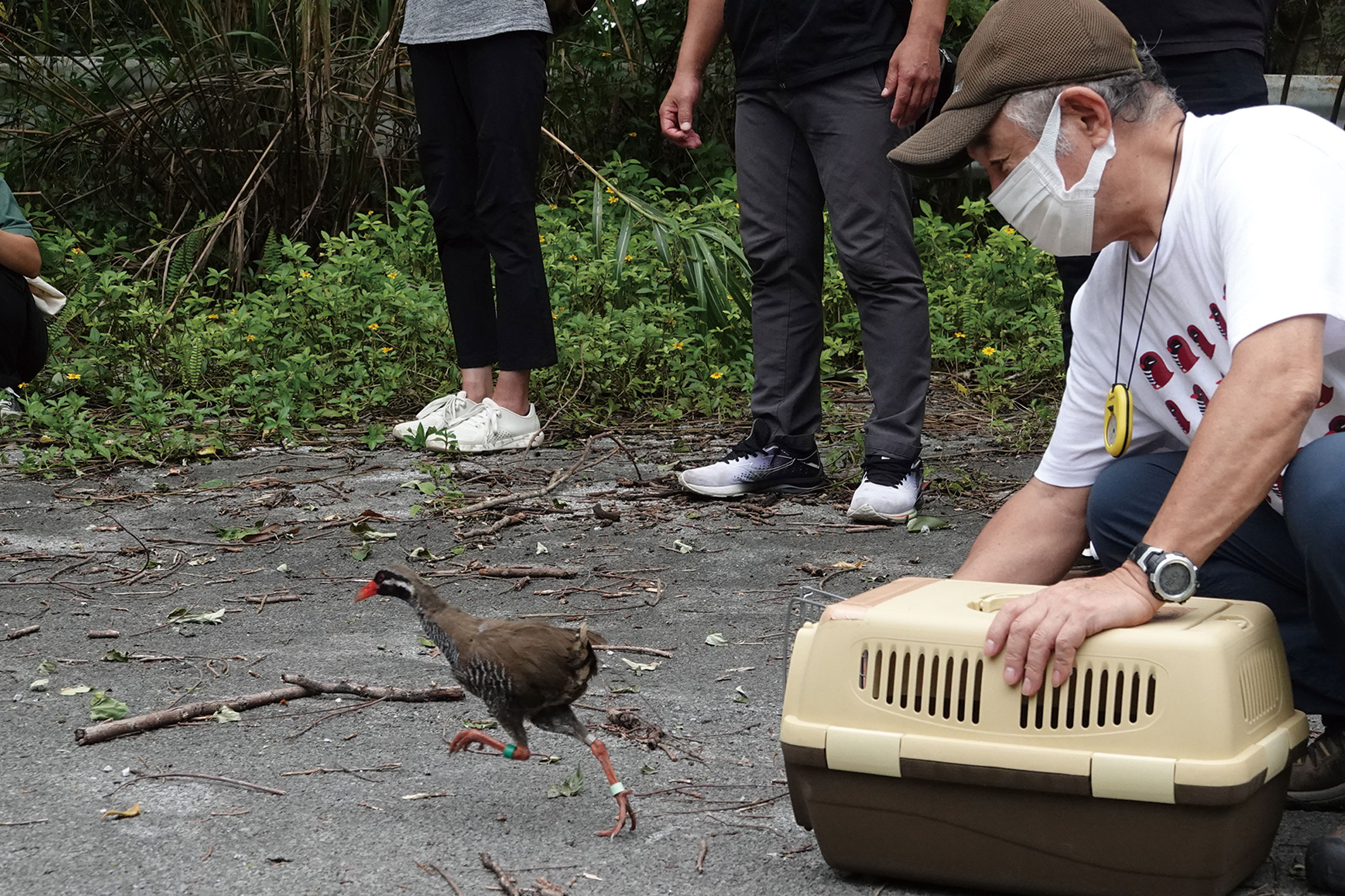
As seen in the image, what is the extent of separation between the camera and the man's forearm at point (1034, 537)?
8.59ft

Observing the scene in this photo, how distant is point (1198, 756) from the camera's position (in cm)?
191

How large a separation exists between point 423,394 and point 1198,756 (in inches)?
189

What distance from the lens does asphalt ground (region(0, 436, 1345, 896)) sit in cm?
231

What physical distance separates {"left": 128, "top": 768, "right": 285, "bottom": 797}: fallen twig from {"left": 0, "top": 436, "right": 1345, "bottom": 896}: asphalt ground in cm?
1

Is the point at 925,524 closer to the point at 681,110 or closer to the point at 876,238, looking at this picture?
the point at 876,238

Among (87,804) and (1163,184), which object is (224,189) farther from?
(1163,184)

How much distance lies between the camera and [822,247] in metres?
4.70

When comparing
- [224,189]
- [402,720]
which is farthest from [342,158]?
[402,720]

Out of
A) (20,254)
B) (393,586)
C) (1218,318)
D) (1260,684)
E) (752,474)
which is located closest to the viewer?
(1260,684)

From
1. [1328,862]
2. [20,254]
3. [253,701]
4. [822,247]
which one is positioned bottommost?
[253,701]

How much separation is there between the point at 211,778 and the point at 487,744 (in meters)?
0.49

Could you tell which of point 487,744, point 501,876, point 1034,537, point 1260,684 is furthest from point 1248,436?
point 487,744

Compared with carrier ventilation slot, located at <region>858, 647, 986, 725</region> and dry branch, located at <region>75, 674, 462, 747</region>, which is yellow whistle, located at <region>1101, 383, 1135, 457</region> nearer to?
carrier ventilation slot, located at <region>858, 647, 986, 725</region>

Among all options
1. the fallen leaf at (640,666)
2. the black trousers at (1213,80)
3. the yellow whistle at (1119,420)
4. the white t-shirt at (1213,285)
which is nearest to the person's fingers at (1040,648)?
the white t-shirt at (1213,285)
